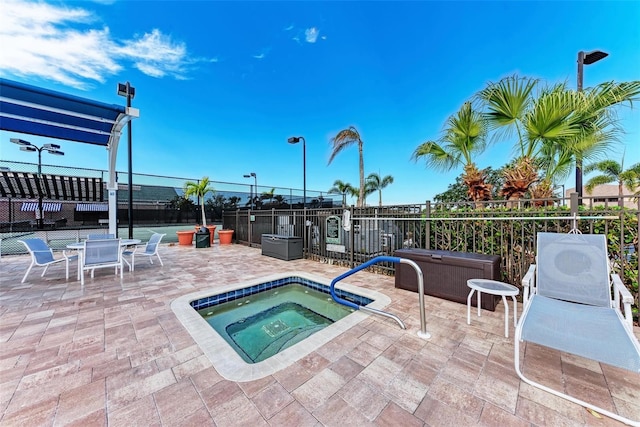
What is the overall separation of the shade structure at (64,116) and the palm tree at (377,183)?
67.9 ft

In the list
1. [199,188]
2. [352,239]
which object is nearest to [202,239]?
[199,188]

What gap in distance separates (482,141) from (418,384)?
15.2 feet

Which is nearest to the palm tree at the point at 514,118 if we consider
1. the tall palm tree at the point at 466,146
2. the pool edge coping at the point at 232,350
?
the tall palm tree at the point at 466,146

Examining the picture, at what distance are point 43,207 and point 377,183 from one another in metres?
23.2

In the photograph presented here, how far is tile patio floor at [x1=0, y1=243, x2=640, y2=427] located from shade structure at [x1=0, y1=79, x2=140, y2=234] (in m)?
3.66

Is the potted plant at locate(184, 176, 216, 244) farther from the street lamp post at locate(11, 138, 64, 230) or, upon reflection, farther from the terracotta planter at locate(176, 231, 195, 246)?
the street lamp post at locate(11, 138, 64, 230)

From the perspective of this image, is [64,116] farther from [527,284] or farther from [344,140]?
[527,284]

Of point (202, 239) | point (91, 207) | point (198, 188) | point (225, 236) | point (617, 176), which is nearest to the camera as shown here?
point (91, 207)

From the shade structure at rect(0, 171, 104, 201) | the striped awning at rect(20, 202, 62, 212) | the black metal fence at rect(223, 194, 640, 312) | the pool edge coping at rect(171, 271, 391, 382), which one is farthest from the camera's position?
the striped awning at rect(20, 202, 62, 212)

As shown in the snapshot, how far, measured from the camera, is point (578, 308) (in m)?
2.17

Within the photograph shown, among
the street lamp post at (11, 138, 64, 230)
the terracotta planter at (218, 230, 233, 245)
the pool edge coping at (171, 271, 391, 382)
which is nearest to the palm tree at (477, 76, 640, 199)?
the pool edge coping at (171, 271, 391, 382)

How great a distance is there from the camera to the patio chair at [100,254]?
4285 mm

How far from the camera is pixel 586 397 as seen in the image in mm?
1631

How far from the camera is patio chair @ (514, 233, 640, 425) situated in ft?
5.08
